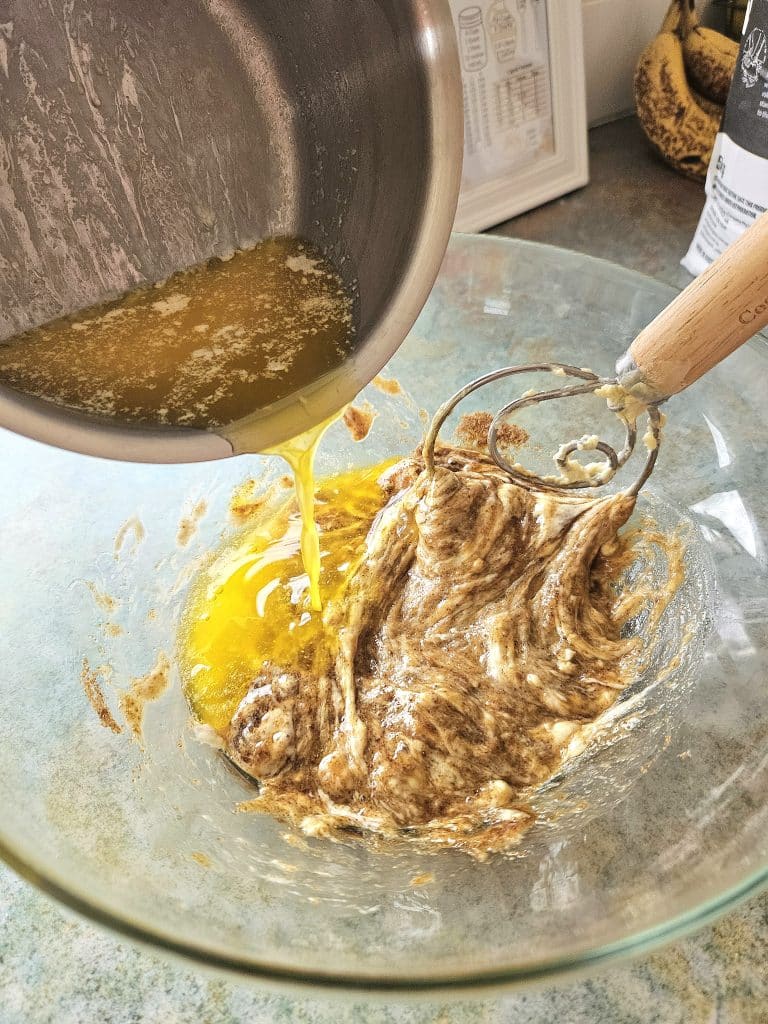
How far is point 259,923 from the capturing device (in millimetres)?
940

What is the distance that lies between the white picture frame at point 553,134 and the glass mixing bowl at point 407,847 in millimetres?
510

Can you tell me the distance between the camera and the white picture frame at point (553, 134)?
1918mm

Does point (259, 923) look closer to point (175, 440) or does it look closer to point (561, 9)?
point (175, 440)

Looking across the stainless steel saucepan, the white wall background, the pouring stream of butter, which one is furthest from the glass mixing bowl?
the white wall background

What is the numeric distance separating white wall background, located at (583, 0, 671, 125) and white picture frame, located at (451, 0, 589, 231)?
0.56 ft

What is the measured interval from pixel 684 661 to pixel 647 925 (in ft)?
1.58

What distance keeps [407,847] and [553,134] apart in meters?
1.70

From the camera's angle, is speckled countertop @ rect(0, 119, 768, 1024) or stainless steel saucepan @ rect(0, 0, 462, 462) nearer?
stainless steel saucepan @ rect(0, 0, 462, 462)

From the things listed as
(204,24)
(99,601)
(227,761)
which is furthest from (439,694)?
(204,24)

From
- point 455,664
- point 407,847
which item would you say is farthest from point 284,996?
point 455,664

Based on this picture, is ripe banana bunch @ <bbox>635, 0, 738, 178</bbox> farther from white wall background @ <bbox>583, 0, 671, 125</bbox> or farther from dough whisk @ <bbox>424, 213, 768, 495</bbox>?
dough whisk @ <bbox>424, 213, 768, 495</bbox>

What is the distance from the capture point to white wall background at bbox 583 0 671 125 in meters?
2.17

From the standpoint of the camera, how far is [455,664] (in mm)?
1453

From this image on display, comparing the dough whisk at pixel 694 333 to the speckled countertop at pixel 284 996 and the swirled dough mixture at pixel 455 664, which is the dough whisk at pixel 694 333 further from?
the speckled countertop at pixel 284 996
